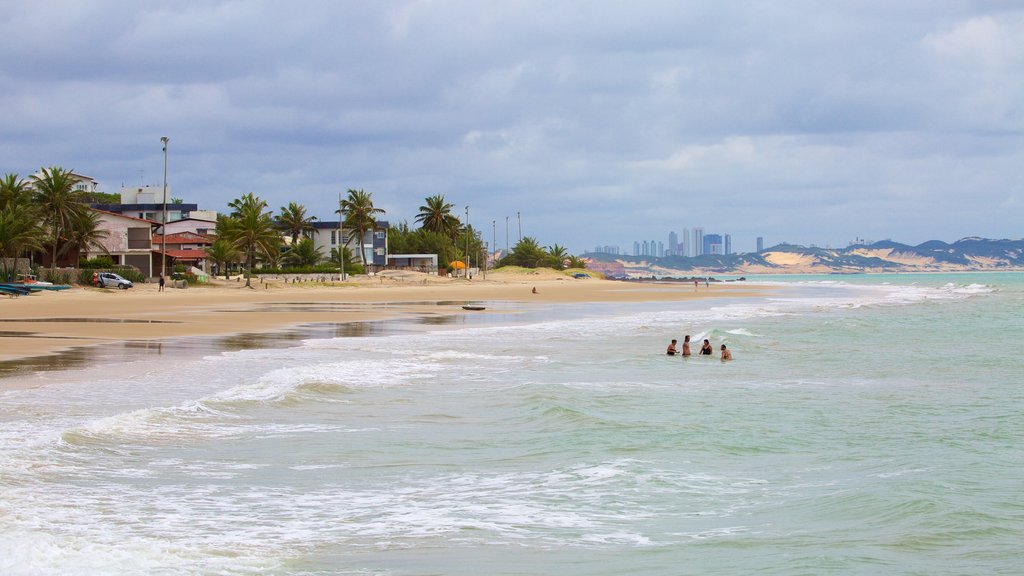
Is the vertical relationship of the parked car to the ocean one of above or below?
above

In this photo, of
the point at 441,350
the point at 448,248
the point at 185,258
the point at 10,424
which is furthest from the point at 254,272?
the point at 10,424

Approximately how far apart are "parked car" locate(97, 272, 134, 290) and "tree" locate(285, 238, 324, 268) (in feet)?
115

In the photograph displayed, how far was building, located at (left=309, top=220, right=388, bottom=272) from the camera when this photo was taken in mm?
100875

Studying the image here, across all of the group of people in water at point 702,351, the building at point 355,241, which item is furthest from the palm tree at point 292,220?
the group of people in water at point 702,351

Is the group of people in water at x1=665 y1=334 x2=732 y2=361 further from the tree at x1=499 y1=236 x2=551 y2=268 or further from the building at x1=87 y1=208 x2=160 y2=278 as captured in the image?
the tree at x1=499 y1=236 x2=551 y2=268

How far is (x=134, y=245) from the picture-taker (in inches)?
2598

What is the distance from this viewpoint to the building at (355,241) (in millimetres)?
100875

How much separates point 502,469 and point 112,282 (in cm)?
4880

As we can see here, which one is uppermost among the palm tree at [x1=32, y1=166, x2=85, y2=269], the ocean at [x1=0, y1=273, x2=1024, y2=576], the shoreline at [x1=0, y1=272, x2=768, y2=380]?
the palm tree at [x1=32, y1=166, x2=85, y2=269]

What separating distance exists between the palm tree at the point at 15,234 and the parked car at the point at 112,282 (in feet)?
13.0

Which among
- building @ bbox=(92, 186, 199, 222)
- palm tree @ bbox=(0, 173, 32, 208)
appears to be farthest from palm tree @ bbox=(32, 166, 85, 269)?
building @ bbox=(92, 186, 199, 222)

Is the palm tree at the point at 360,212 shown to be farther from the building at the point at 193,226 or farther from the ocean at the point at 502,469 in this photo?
the ocean at the point at 502,469

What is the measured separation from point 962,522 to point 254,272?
7513cm

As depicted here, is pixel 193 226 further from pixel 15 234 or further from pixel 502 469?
pixel 502 469
